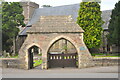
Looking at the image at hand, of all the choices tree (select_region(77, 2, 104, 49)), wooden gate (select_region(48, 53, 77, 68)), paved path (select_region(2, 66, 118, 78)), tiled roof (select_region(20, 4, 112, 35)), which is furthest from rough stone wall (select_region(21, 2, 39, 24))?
paved path (select_region(2, 66, 118, 78))

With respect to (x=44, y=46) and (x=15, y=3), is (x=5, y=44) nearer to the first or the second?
(x=15, y=3)

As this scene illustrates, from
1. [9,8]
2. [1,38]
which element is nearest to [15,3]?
[9,8]

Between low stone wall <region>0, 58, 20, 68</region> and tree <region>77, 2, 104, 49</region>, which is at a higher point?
tree <region>77, 2, 104, 49</region>

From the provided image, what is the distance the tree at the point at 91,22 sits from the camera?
2669 centimetres

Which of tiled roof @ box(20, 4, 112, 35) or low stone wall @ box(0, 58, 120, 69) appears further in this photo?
tiled roof @ box(20, 4, 112, 35)

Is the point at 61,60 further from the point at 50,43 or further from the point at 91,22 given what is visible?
the point at 91,22

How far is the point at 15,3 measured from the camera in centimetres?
3084

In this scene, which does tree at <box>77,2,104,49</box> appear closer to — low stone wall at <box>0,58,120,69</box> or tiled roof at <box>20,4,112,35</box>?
low stone wall at <box>0,58,120,69</box>

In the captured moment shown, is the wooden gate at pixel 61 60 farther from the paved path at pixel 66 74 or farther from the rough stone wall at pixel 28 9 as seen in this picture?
the rough stone wall at pixel 28 9

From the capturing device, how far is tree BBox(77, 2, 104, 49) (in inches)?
1051

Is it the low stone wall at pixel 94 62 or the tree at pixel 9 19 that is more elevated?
the tree at pixel 9 19

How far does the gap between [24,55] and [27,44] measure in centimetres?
108

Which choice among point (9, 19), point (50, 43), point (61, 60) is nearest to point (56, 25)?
point (50, 43)

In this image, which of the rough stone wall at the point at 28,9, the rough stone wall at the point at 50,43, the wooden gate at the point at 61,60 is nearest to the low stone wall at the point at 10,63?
the rough stone wall at the point at 50,43
